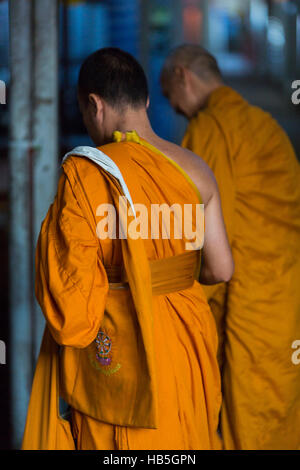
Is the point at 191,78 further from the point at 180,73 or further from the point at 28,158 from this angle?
the point at 28,158

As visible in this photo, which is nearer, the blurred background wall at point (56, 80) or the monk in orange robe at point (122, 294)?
the monk in orange robe at point (122, 294)

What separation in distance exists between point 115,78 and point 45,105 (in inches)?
33.0

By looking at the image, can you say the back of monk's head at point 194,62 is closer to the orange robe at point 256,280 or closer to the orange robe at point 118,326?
the orange robe at point 256,280

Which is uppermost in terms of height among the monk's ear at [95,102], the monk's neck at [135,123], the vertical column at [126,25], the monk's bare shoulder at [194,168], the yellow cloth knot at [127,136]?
the vertical column at [126,25]

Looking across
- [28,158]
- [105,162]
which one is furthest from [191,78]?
[105,162]

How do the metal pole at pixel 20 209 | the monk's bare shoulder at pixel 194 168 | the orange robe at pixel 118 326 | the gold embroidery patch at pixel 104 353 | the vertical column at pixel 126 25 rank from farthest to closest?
the vertical column at pixel 126 25, the metal pole at pixel 20 209, the monk's bare shoulder at pixel 194 168, the gold embroidery patch at pixel 104 353, the orange robe at pixel 118 326

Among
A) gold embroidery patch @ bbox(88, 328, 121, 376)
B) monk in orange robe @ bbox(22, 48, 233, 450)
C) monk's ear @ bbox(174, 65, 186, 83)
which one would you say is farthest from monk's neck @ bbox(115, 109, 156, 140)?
monk's ear @ bbox(174, 65, 186, 83)

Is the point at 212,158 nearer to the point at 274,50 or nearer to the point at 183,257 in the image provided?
the point at 183,257

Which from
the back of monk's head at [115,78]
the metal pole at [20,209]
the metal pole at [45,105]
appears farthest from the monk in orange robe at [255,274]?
the back of monk's head at [115,78]

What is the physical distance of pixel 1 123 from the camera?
938 cm

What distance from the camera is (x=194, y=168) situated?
5.65ft

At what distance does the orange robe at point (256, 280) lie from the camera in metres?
2.46

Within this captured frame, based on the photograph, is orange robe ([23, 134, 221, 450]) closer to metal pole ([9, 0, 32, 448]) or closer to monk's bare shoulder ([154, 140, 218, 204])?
monk's bare shoulder ([154, 140, 218, 204])

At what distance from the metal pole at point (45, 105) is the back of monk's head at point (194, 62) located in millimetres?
538
